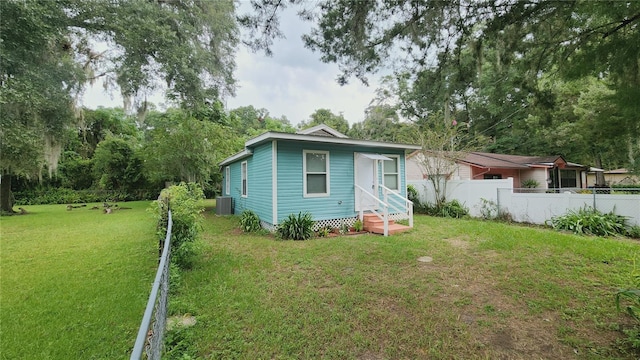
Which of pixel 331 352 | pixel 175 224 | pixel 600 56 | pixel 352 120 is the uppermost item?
pixel 352 120

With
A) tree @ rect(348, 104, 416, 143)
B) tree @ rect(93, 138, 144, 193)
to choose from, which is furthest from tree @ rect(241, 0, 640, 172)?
tree @ rect(348, 104, 416, 143)

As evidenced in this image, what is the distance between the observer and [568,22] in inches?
133

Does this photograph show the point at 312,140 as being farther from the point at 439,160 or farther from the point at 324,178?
the point at 439,160

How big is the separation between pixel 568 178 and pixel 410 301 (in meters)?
20.9

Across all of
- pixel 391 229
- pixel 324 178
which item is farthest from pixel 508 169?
pixel 324 178

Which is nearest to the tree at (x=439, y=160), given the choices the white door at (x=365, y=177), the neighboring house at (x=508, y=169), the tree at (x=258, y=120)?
the neighboring house at (x=508, y=169)

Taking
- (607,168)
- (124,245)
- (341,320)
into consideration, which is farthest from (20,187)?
(607,168)

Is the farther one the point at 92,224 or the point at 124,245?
the point at 92,224

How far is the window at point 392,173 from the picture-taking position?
895 centimetres

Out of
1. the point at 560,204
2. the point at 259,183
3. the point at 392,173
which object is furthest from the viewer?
the point at 392,173

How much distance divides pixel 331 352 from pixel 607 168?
4165cm

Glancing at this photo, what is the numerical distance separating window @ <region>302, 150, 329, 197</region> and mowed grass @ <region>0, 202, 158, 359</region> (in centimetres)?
396

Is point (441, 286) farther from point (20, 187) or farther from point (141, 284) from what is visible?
point (20, 187)

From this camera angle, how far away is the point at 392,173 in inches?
357
